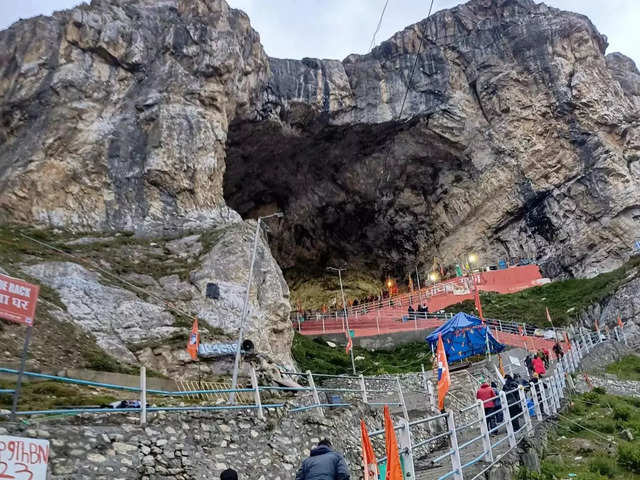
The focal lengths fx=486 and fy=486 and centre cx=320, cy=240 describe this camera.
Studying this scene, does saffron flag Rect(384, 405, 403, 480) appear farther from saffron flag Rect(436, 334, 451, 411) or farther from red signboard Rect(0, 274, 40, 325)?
saffron flag Rect(436, 334, 451, 411)

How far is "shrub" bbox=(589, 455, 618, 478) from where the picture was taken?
7.48m

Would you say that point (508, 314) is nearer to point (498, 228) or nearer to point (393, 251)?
point (498, 228)

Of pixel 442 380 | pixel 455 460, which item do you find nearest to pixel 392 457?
pixel 455 460

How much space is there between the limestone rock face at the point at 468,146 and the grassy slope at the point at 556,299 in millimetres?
3723

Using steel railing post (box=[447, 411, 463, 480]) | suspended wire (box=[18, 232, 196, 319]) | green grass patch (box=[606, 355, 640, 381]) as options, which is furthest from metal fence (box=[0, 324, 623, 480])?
suspended wire (box=[18, 232, 196, 319])

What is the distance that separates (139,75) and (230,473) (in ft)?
88.3

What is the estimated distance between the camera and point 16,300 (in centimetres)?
540

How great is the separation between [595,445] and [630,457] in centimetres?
126

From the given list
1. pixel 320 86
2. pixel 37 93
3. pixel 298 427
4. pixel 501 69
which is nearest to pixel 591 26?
pixel 501 69

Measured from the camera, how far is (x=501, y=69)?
39.0 metres

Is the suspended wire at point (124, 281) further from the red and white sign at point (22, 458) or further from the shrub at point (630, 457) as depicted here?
the shrub at point (630, 457)

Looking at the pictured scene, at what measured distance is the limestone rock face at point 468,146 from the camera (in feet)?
116

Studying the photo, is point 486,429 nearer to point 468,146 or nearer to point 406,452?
point 406,452

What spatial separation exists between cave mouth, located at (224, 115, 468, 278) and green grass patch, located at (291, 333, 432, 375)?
1366 cm
